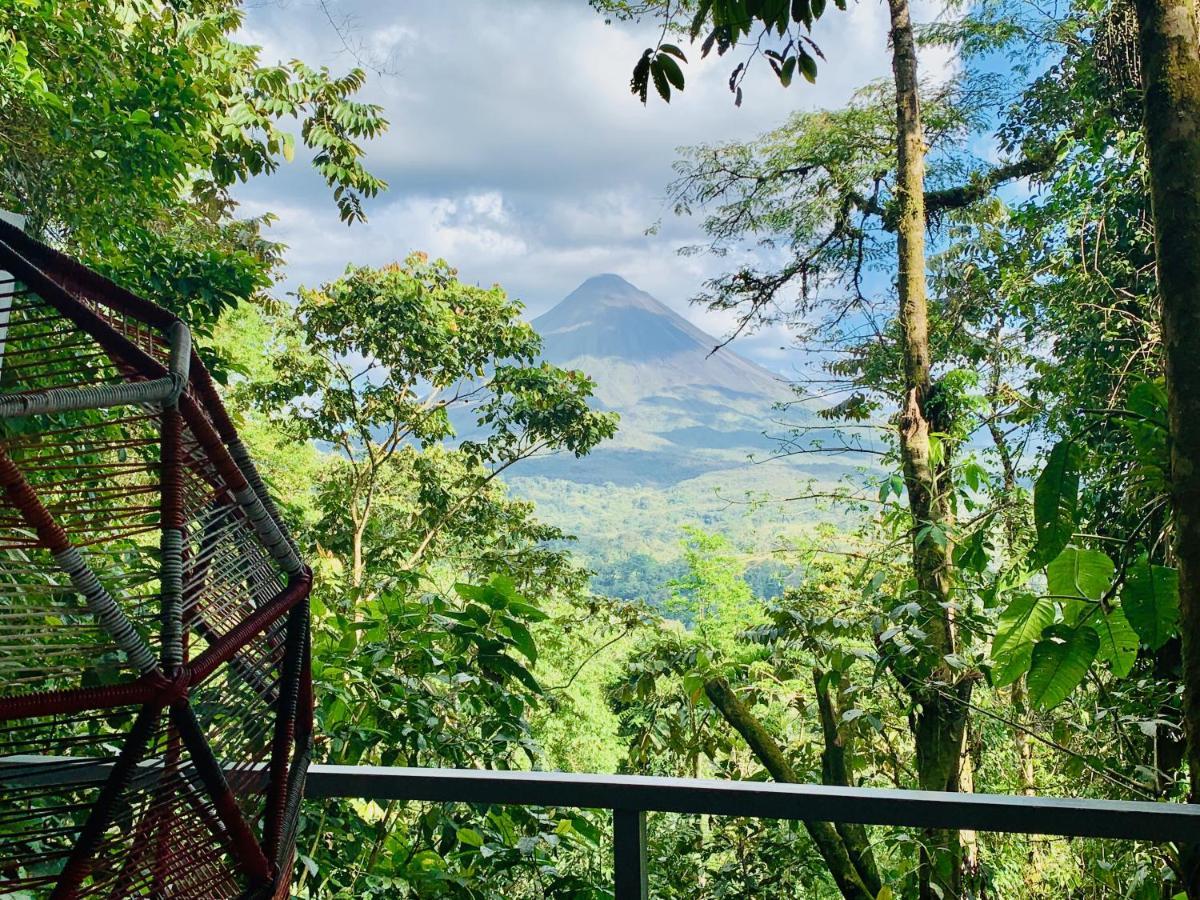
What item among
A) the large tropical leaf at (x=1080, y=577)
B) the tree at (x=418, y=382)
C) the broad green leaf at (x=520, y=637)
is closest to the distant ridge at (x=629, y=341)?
the tree at (x=418, y=382)

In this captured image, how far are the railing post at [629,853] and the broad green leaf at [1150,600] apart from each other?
1.61 ft

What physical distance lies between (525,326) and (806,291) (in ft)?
6.45

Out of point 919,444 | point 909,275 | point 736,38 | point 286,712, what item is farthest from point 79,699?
point 909,275

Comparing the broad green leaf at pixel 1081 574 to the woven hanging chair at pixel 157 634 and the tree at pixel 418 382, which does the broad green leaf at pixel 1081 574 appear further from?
the tree at pixel 418 382

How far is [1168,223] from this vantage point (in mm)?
889

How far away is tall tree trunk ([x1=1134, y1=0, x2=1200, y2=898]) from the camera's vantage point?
857 mm

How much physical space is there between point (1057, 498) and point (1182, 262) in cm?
26

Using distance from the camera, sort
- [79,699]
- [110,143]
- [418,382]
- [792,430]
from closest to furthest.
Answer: [79,699] < [110,143] < [792,430] < [418,382]

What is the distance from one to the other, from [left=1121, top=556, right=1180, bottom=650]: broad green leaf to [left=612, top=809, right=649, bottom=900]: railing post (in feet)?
1.61

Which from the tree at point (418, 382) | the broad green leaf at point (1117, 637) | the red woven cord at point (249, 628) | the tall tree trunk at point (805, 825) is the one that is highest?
the tree at point (418, 382)

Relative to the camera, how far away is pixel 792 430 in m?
4.12

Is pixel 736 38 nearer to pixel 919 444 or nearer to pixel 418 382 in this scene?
pixel 919 444

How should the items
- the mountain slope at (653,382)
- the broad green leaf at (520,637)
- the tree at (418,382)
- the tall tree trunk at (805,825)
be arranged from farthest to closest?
the mountain slope at (653,382), the tree at (418,382), the tall tree trunk at (805,825), the broad green leaf at (520,637)

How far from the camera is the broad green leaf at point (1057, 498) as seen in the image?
88cm
